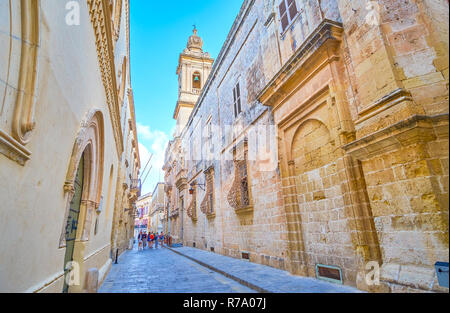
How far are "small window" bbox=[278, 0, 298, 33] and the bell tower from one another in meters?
16.7

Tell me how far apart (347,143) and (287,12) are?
4602 mm

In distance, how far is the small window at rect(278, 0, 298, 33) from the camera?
20.6 ft

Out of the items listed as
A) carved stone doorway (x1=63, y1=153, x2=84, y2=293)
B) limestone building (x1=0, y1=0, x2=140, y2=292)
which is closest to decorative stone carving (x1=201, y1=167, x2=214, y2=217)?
carved stone doorway (x1=63, y1=153, x2=84, y2=293)

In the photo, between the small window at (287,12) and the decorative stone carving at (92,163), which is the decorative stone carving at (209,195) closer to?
the decorative stone carving at (92,163)

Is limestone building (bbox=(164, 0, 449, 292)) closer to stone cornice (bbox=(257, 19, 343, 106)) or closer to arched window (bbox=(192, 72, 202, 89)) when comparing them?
stone cornice (bbox=(257, 19, 343, 106))

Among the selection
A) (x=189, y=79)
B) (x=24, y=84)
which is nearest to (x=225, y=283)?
(x=24, y=84)

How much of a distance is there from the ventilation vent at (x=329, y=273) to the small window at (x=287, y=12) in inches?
245

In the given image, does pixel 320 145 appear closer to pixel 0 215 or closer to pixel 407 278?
pixel 407 278

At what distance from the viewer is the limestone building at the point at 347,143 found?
3029mm

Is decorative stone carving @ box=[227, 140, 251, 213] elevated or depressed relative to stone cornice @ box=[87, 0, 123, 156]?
depressed

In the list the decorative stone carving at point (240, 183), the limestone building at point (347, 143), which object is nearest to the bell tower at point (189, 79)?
the decorative stone carving at point (240, 183)

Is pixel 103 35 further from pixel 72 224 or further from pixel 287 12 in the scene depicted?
pixel 287 12
